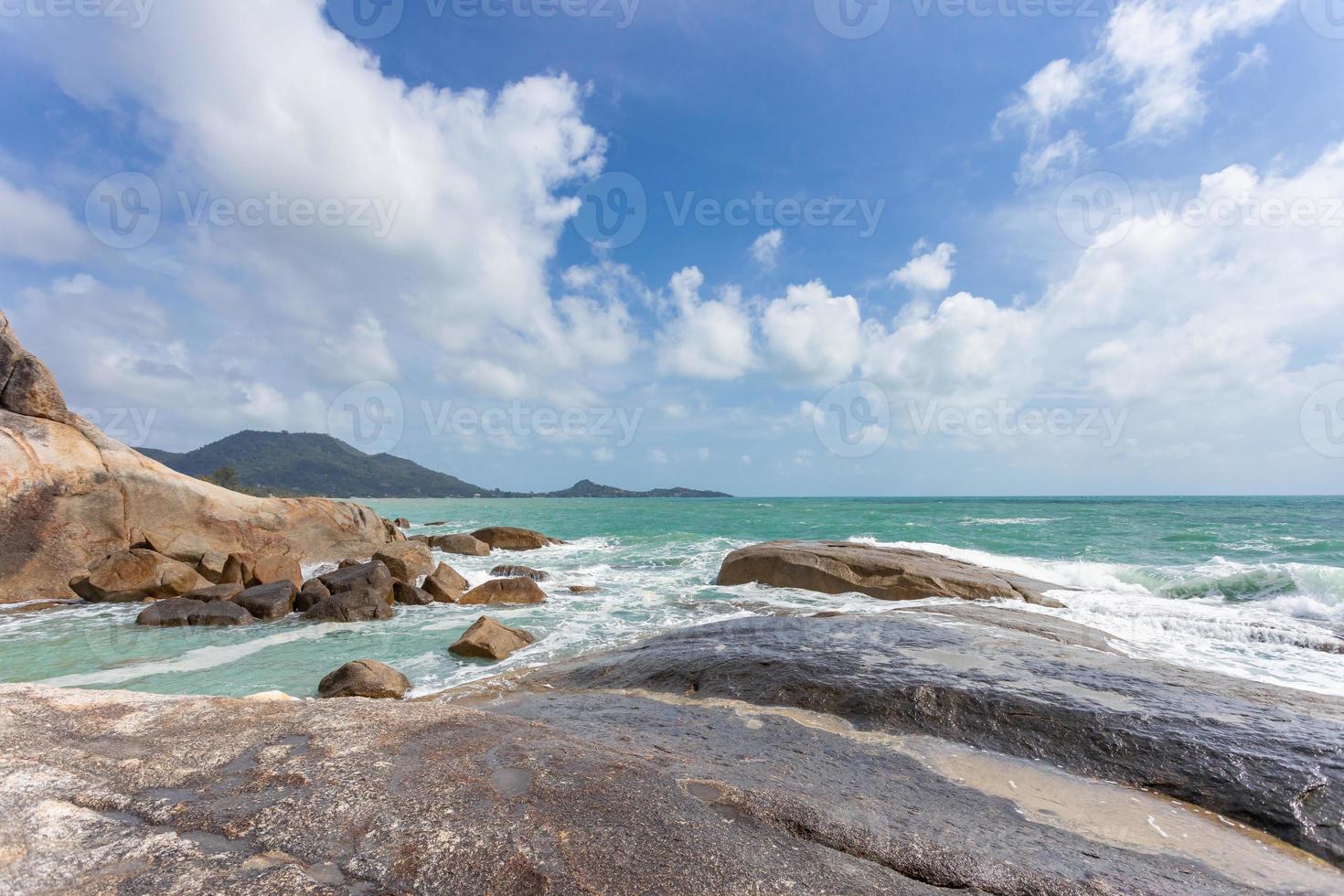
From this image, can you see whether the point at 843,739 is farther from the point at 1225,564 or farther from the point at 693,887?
the point at 1225,564

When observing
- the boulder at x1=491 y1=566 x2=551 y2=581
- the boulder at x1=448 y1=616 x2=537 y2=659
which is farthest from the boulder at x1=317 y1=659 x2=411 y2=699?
the boulder at x1=491 y1=566 x2=551 y2=581

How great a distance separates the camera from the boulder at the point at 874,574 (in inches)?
539

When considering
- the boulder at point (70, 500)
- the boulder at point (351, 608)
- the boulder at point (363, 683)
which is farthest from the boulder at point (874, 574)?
the boulder at point (70, 500)

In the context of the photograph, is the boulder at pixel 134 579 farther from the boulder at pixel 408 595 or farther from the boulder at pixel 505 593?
the boulder at pixel 505 593

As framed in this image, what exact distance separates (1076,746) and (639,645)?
5362mm

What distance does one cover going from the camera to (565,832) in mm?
2639

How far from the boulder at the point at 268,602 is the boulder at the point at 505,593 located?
145 inches

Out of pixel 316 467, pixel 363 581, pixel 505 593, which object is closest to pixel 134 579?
pixel 363 581

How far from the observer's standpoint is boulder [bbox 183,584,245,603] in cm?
1309

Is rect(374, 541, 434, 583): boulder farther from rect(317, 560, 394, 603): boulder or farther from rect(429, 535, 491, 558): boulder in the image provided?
rect(429, 535, 491, 558): boulder

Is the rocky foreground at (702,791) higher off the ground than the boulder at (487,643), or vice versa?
the rocky foreground at (702,791)

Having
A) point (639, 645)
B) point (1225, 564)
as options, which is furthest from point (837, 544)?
point (1225, 564)

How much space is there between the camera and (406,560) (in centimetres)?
1745

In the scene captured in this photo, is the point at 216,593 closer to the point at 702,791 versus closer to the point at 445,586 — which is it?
the point at 445,586
